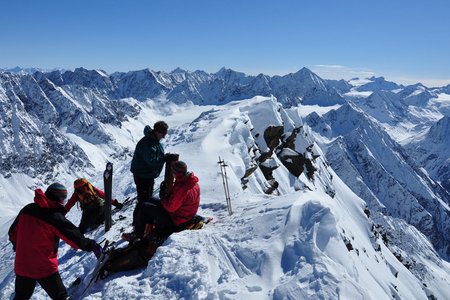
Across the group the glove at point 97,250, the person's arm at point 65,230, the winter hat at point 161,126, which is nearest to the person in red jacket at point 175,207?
the glove at point 97,250

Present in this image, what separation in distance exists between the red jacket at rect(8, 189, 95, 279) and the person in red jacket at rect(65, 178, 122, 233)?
5401mm

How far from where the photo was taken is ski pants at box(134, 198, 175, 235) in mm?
9742

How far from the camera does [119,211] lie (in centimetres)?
1606

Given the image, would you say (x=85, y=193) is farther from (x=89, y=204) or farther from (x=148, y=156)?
(x=148, y=156)

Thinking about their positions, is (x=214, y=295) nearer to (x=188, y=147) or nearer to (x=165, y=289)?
(x=165, y=289)

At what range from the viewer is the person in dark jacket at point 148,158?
11.5m

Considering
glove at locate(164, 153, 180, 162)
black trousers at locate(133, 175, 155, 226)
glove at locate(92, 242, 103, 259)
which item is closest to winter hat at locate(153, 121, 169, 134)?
glove at locate(164, 153, 180, 162)

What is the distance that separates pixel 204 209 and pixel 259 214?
13.6 ft

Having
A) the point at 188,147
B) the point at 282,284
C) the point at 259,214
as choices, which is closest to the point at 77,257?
the point at 259,214

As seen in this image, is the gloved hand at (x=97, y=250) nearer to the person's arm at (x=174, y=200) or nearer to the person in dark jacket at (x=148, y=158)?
the person's arm at (x=174, y=200)

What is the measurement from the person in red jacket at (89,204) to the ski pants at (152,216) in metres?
3.76

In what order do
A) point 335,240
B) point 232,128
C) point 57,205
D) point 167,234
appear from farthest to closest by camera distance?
1. point 232,128
2. point 167,234
3. point 335,240
4. point 57,205

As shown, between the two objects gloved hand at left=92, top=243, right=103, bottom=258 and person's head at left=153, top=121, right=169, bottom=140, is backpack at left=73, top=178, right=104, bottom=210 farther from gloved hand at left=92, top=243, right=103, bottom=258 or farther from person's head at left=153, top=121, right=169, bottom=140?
gloved hand at left=92, top=243, right=103, bottom=258

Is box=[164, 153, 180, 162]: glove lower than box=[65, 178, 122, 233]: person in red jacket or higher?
higher
